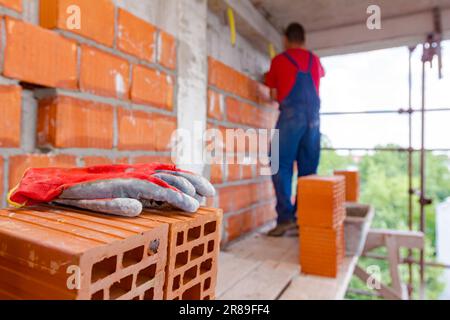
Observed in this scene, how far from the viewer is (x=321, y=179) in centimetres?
169

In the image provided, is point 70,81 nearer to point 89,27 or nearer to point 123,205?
point 89,27

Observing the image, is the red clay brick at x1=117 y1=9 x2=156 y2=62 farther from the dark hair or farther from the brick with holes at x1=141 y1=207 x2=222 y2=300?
the dark hair

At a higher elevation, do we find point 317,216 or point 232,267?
point 317,216

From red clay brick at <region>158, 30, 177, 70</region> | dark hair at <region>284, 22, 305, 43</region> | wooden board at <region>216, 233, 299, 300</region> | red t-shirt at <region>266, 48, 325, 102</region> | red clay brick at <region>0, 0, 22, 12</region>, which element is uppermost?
dark hair at <region>284, 22, 305, 43</region>

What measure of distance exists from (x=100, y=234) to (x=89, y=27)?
1.01 metres

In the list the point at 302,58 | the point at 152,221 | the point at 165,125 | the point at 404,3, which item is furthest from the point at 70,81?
the point at 404,3

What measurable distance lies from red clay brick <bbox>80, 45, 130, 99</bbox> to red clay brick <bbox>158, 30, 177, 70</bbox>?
0.25 m

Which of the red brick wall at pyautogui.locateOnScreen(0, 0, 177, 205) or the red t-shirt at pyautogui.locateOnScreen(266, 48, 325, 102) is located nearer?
the red brick wall at pyautogui.locateOnScreen(0, 0, 177, 205)

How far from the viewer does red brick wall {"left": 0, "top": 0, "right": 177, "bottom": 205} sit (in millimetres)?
1016

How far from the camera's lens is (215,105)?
6.92 ft

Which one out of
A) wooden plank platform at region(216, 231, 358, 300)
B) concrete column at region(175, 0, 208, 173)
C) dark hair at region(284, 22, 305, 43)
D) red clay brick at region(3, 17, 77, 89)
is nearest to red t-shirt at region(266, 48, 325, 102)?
dark hair at region(284, 22, 305, 43)

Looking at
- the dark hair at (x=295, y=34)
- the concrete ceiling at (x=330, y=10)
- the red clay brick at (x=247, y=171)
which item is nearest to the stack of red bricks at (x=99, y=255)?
the red clay brick at (x=247, y=171)

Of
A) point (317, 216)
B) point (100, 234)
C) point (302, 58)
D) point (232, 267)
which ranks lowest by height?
point (232, 267)

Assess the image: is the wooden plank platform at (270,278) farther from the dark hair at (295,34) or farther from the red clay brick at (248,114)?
the dark hair at (295,34)
